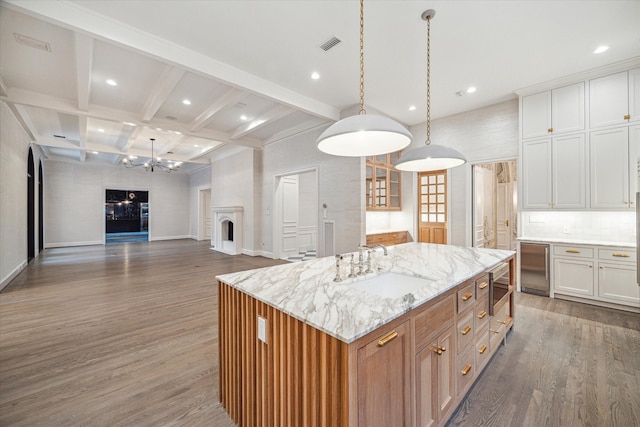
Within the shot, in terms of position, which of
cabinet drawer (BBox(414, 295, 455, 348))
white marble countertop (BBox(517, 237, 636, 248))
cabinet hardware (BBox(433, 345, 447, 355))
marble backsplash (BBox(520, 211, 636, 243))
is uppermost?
marble backsplash (BBox(520, 211, 636, 243))

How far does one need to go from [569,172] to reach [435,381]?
4189mm

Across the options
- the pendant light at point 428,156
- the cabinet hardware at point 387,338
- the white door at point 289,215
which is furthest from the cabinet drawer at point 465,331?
the white door at point 289,215

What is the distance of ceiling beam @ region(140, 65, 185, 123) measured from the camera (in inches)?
143

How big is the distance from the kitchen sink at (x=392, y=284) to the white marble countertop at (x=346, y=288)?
0.04 metres

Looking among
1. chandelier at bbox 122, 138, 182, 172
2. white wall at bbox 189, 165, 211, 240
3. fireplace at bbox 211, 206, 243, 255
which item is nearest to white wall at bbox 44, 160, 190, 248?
white wall at bbox 189, 165, 211, 240

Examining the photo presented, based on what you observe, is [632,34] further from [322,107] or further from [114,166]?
[114,166]

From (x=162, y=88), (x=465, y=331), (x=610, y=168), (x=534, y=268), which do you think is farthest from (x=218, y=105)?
(x=610, y=168)

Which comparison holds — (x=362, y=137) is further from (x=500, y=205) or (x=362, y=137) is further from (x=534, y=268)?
(x=500, y=205)

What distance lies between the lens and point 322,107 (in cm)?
484

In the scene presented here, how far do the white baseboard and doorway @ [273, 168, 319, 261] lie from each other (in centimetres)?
488

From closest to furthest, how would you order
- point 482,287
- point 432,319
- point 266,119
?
point 432,319, point 482,287, point 266,119

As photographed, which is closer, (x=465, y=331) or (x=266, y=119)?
(x=465, y=331)

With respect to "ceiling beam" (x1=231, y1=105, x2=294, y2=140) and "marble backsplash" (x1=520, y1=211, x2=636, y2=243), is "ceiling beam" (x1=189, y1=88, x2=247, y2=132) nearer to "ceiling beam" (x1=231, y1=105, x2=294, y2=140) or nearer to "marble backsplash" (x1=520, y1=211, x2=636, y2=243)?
"ceiling beam" (x1=231, y1=105, x2=294, y2=140)

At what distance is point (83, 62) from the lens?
10.8 feet
